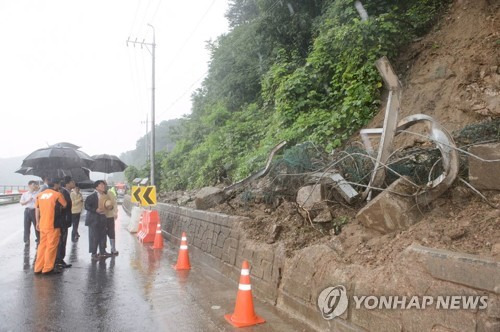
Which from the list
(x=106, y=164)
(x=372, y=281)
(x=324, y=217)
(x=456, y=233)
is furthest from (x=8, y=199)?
(x=456, y=233)

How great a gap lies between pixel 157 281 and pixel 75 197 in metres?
6.26

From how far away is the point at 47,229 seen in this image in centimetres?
701

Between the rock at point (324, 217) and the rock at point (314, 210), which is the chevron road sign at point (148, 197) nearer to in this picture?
the rock at point (314, 210)

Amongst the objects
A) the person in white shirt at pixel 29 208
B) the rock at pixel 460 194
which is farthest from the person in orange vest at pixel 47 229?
the rock at pixel 460 194

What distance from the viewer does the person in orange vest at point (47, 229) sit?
22.9 feet

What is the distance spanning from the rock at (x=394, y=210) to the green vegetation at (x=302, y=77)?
3.62 meters

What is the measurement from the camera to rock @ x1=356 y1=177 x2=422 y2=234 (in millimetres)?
4495

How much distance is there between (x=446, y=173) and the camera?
436cm

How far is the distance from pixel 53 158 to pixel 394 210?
41.7 ft

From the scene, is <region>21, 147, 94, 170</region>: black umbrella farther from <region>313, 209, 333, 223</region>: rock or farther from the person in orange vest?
<region>313, 209, 333, 223</region>: rock

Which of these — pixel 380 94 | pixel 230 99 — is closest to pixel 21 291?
pixel 380 94

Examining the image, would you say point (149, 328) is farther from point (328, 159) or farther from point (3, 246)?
point (3, 246)

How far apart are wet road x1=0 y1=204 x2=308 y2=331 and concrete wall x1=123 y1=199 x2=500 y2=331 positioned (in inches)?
12.4

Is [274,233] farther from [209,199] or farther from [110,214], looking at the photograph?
[110,214]
